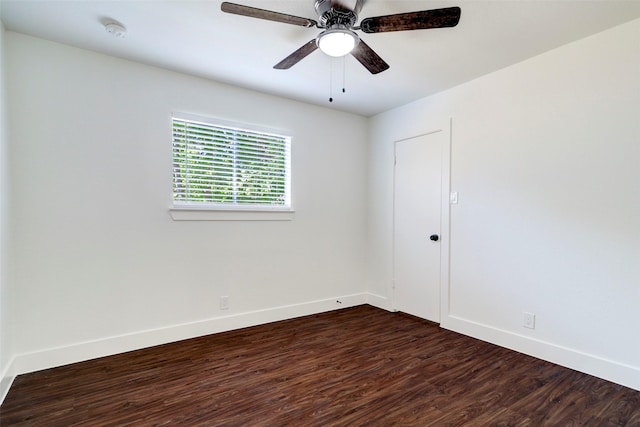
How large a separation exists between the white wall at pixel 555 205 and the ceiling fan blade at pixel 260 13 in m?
2.10

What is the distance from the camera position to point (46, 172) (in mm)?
2545

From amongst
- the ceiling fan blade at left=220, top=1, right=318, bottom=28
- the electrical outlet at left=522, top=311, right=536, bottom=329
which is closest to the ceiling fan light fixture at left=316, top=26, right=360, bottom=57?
the ceiling fan blade at left=220, top=1, right=318, bottom=28

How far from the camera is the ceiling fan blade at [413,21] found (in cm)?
174

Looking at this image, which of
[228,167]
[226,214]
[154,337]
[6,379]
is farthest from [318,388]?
[228,167]

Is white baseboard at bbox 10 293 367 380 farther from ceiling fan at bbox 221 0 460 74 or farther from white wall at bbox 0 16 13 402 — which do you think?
ceiling fan at bbox 221 0 460 74

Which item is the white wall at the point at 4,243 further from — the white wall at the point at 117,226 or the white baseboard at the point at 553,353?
the white baseboard at the point at 553,353

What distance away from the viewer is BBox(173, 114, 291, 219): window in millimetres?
3139

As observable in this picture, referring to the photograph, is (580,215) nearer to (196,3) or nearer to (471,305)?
(471,305)

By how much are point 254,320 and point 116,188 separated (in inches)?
74.6

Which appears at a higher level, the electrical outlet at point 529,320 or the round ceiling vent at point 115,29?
the round ceiling vent at point 115,29

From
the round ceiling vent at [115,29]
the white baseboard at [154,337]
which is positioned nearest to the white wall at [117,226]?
the white baseboard at [154,337]

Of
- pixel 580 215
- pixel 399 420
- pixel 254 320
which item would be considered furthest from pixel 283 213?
pixel 580 215

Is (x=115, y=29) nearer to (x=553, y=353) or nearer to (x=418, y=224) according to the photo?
(x=418, y=224)

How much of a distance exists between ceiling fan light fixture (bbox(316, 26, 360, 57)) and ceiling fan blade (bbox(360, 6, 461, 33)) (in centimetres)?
9
